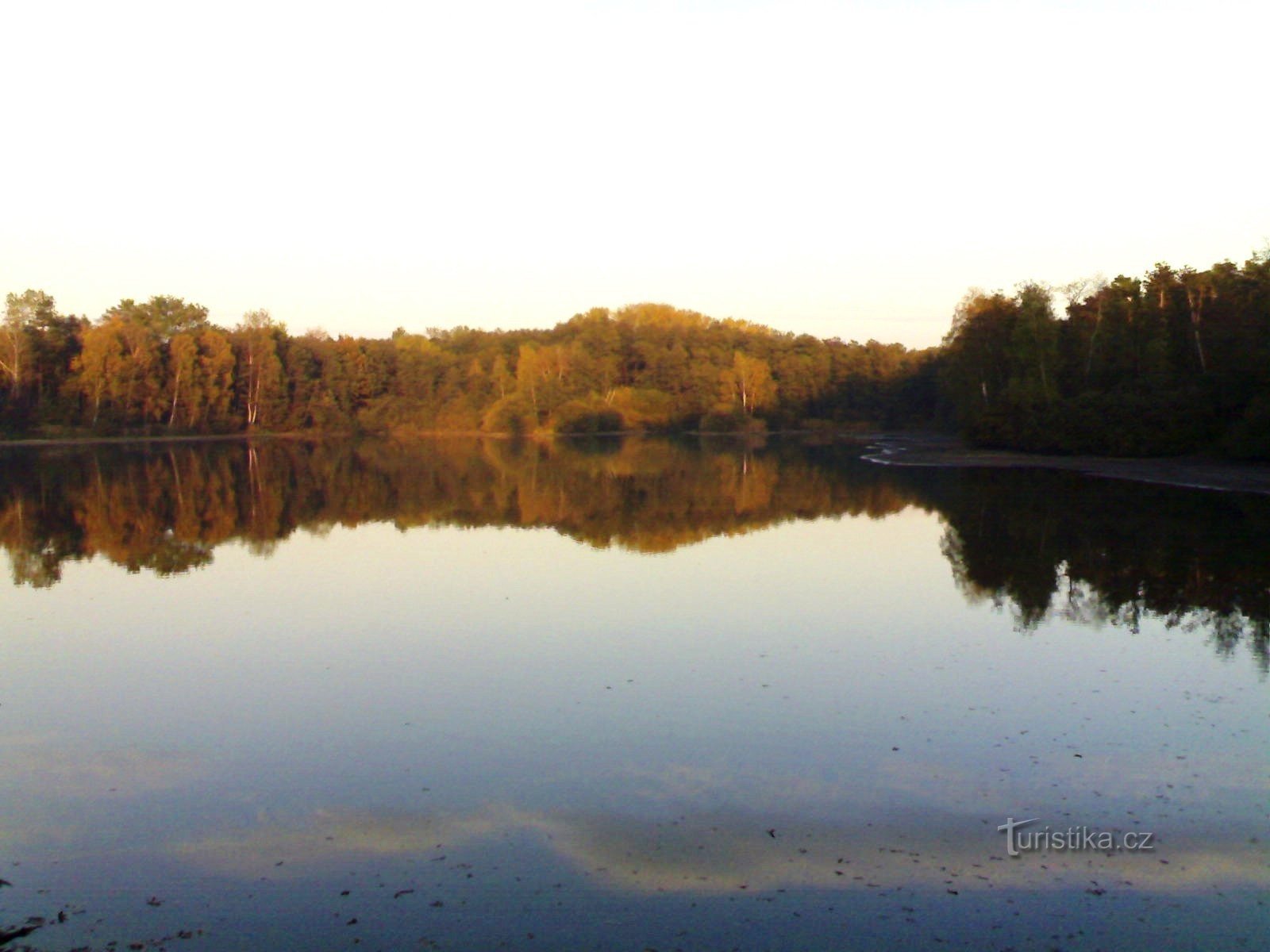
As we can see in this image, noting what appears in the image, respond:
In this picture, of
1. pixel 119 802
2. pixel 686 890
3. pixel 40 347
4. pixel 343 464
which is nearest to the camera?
pixel 686 890

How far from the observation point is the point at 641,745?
884 centimetres

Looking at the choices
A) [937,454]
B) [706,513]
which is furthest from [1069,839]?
[937,454]

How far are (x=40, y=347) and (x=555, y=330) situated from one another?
148 feet

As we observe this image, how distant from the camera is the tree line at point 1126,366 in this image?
3959 cm

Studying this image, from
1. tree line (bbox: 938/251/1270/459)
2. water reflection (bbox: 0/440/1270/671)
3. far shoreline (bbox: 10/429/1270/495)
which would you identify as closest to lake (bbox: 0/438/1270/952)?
water reflection (bbox: 0/440/1270/671)

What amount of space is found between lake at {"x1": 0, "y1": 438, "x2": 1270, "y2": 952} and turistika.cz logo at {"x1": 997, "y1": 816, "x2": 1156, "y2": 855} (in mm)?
36

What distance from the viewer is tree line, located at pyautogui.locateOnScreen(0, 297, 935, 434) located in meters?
83.6

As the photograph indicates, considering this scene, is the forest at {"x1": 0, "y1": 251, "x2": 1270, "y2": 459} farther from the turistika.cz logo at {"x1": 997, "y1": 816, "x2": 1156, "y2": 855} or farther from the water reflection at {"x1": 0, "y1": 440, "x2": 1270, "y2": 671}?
the turistika.cz logo at {"x1": 997, "y1": 816, "x2": 1156, "y2": 855}

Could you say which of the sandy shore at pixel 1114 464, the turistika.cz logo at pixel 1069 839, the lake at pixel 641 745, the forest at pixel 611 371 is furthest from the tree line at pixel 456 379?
the turistika.cz logo at pixel 1069 839

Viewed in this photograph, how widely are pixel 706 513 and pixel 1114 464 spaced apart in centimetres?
2171

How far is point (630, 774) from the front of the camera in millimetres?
8094

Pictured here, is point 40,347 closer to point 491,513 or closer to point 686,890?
point 491,513

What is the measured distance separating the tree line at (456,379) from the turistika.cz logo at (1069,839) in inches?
3277

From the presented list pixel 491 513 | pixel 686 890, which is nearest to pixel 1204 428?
pixel 491 513
